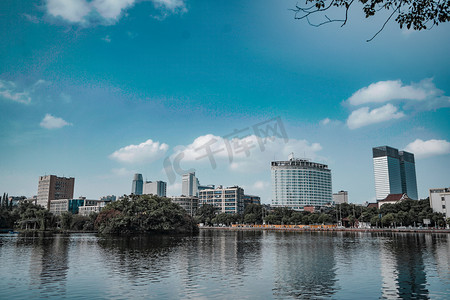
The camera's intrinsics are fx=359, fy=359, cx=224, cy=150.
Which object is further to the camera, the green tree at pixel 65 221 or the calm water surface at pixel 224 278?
the green tree at pixel 65 221

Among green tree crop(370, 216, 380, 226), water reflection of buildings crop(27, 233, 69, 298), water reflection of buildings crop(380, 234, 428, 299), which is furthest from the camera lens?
green tree crop(370, 216, 380, 226)

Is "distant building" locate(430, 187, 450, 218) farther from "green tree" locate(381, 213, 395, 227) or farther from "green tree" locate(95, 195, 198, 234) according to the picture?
"green tree" locate(95, 195, 198, 234)

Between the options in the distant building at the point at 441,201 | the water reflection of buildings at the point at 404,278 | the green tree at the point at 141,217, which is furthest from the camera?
the distant building at the point at 441,201

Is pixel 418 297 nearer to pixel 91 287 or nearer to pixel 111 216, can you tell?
pixel 91 287

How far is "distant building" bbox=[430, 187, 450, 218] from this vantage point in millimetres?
112625

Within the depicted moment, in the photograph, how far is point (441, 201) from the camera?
114625 mm

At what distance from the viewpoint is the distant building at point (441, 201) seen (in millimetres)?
112625

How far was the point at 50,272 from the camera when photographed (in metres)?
27.7

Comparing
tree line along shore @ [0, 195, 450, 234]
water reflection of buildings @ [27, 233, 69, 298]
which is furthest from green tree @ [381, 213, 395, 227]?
water reflection of buildings @ [27, 233, 69, 298]

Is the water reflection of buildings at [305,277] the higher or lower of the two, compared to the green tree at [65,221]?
lower

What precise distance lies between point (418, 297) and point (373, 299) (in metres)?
2.53

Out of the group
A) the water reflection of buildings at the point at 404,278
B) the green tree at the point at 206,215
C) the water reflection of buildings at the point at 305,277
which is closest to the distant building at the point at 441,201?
the water reflection of buildings at the point at 404,278

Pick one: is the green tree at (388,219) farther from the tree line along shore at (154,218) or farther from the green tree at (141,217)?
the green tree at (141,217)

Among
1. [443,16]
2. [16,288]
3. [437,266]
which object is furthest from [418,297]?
[16,288]
